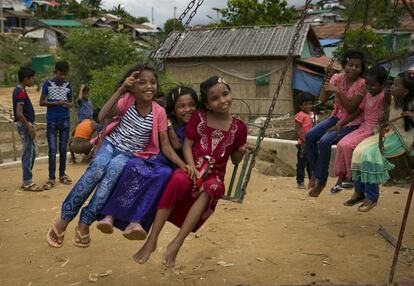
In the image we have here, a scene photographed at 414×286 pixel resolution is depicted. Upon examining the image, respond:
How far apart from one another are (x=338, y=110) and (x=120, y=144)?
2.19 meters

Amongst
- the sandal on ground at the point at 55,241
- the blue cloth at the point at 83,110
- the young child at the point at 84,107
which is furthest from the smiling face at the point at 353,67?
the blue cloth at the point at 83,110

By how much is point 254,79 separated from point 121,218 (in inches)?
667

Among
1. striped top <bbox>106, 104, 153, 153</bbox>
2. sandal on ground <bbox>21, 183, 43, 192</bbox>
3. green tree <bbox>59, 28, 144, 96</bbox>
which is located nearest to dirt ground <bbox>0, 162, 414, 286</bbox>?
sandal on ground <bbox>21, 183, 43, 192</bbox>

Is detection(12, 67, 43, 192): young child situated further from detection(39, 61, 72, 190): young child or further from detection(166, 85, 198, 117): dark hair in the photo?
detection(166, 85, 198, 117): dark hair

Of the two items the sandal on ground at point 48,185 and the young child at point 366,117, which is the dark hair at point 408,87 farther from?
the sandal on ground at point 48,185

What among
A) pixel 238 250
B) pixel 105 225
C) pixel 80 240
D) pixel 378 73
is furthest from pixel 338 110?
pixel 80 240

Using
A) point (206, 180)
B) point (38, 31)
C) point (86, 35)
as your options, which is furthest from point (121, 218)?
point (38, 31)

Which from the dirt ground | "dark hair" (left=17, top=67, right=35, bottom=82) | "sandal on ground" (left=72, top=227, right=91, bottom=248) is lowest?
the dirt ground

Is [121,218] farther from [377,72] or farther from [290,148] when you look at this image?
[290,148]

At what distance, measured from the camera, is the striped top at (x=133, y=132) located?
340 cm

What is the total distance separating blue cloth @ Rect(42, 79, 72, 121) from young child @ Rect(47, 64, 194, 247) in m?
3.84

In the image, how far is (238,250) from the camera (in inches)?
189

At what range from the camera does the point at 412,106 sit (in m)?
3.94

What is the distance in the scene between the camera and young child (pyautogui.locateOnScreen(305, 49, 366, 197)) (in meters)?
4.31
